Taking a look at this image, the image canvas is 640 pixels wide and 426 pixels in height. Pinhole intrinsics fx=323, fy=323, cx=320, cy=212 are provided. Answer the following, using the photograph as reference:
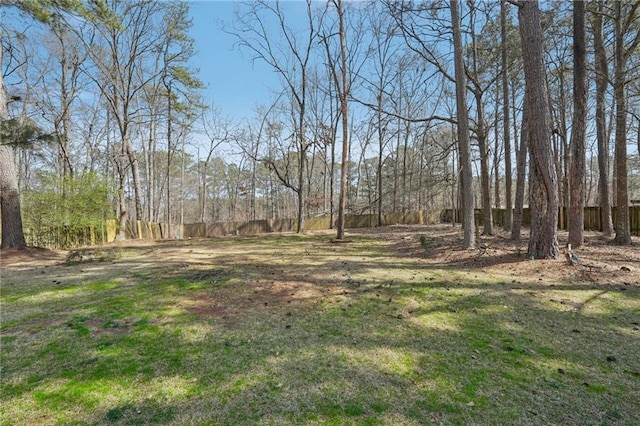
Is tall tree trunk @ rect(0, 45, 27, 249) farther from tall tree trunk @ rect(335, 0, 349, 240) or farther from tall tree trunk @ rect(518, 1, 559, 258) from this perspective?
tall tree trunk @ rect(518, 1, 559, 258)

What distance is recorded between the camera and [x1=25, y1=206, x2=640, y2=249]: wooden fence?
1104 cm

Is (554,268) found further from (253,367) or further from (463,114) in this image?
(253,367)

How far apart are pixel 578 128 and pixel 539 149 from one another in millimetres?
2322

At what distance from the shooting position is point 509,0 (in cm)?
594

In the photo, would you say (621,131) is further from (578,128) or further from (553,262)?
(553,262)

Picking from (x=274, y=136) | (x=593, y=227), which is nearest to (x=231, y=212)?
(x=274, y=136)

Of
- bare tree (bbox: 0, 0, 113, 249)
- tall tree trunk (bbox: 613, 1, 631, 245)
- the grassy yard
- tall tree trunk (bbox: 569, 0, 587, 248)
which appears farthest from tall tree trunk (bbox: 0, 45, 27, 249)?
tall tree trunk (bbox: 613, 1, 631, 245)

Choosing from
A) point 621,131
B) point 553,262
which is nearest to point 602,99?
point 621,131

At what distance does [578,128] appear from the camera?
278 inches

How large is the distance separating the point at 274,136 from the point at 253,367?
965 inches

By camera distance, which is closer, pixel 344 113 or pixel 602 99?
pixel 602 99

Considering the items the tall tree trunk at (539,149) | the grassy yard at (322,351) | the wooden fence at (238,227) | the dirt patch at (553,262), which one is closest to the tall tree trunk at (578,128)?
the dirt patch at (553,262)

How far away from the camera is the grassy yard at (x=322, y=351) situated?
6.57ft

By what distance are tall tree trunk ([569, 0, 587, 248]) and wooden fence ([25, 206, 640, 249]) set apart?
11.1 feet
